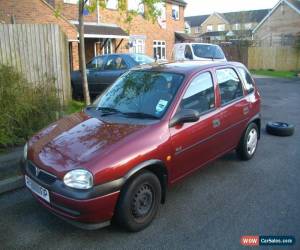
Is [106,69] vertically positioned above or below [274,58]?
below

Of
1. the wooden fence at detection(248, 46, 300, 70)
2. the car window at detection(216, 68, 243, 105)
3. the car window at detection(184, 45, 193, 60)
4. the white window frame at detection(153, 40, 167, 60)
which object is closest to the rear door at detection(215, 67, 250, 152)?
the car window at detection(216, 68, 243, 105)

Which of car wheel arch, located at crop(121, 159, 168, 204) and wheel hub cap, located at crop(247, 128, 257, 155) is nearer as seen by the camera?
car wheel arch, located at crop(121, 159, 168, 204)

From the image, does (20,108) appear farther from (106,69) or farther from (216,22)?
(216,22)

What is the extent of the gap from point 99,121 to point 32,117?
2820 mm

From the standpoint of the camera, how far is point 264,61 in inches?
1148

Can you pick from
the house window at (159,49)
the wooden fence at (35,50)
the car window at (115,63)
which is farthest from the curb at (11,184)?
the house window at (159,49)

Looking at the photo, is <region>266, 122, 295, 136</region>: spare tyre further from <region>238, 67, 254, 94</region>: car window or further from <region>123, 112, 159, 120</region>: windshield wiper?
<region>123, 112, 159, 120</region>: windshield wiper

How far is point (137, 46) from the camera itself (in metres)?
23.1

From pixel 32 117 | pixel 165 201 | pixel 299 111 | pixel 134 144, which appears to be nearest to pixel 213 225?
pixel 165 201

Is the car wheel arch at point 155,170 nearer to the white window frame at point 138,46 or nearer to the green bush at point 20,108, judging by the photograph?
the green bush at point 20,108

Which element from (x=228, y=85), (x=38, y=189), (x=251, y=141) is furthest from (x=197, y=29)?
(x=38, y=189)

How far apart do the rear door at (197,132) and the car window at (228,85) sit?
0.82ft

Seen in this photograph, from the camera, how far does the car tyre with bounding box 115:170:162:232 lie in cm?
331

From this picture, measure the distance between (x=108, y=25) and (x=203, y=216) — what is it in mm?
17994
